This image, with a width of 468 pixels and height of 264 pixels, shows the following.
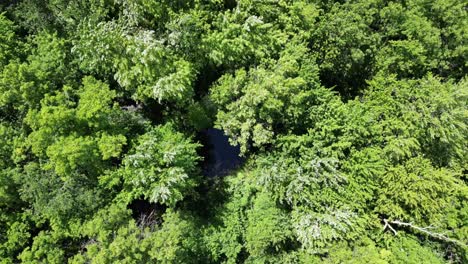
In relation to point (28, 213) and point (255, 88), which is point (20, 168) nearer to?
point (28, 213)

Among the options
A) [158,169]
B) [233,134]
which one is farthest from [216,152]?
[158,169]

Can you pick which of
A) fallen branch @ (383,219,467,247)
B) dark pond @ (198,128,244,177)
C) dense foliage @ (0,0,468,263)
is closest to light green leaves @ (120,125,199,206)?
dense foliage @ (0,0,468,263)

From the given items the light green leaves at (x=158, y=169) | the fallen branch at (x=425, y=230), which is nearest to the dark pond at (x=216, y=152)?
the light green leaves at (x=158, y=169)

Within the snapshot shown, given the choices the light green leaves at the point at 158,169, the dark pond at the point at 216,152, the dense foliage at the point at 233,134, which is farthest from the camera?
the dark pond at the point at 216,152

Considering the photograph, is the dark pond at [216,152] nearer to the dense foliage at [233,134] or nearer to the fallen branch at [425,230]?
the dense foliage at [233,134]

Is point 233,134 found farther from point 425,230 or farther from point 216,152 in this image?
point 425,230

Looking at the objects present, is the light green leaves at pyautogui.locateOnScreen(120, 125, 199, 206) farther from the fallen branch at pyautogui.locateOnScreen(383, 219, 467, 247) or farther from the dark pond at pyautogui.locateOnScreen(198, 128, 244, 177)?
the fallen branch at pyautogui.locateOnScreen(383, 219, 467, 247)

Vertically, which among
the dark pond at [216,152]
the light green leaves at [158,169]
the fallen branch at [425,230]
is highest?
the light green leaves at [158,169]
